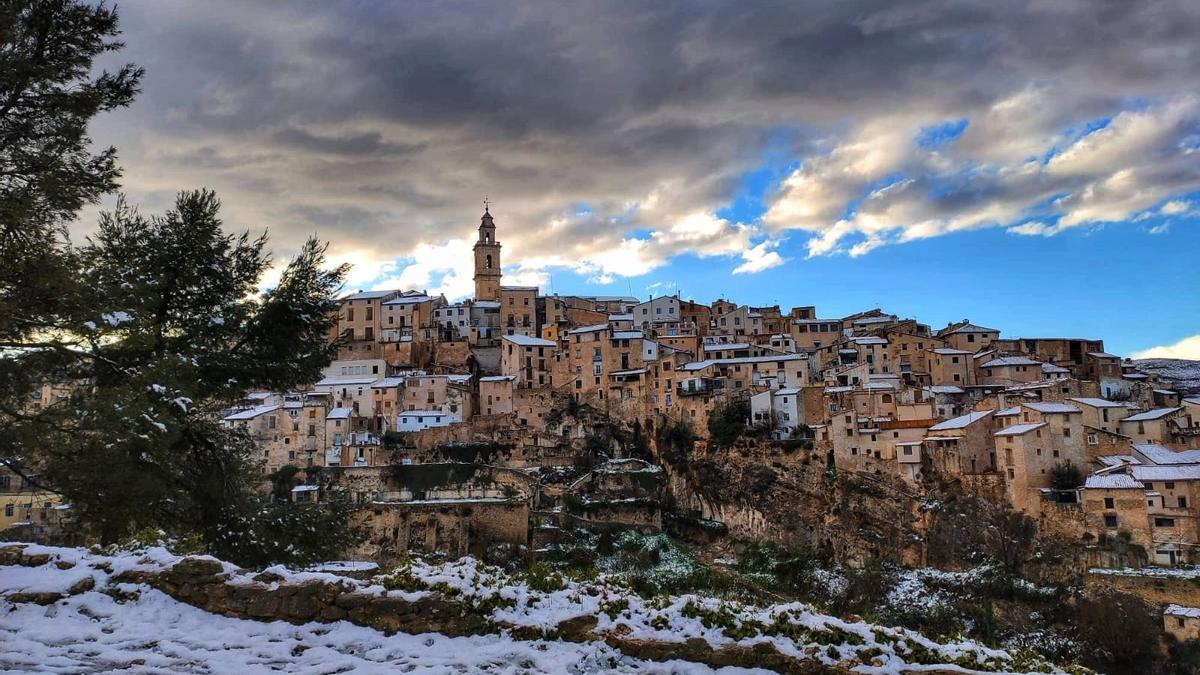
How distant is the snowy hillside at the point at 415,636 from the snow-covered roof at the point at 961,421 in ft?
133

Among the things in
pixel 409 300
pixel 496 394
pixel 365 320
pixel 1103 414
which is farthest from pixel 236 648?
pixel 409 300

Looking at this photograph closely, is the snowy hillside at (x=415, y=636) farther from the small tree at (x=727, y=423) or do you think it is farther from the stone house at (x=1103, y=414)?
the stone house at (x=1103, y=414)

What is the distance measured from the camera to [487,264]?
278 feet

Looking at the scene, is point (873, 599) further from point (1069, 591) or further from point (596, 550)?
point (596, 550)

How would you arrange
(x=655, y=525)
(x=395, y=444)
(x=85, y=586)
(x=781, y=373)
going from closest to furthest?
(x=85, y=586) → (x=655, y=525) → (x=395, y=444) → (x=781, y=373)

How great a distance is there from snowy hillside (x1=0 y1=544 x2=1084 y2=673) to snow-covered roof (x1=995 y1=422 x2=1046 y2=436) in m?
38.1

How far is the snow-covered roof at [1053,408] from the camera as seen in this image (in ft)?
143

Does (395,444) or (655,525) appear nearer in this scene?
(655,525)

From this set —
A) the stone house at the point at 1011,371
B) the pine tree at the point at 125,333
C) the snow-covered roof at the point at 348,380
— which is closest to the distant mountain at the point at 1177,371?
the stone house at the point at 1011,371

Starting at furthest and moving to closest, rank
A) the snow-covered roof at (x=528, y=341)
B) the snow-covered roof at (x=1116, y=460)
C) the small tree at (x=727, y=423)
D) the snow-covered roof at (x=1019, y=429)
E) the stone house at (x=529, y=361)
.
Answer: the snow-covered roof at (x=528, y=341)
the stone house at (x=529, y=361)
the small tree at (x=727, y=423)
the snow-covered roof at (x=1019, y=429)
the snow-covered roof at (x=1116, y=460)

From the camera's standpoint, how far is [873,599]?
3981 cm

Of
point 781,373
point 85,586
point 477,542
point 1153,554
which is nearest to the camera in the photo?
point 85,586

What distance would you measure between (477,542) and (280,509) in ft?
92.7

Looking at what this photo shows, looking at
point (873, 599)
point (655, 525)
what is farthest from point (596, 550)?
point (873, 599)
